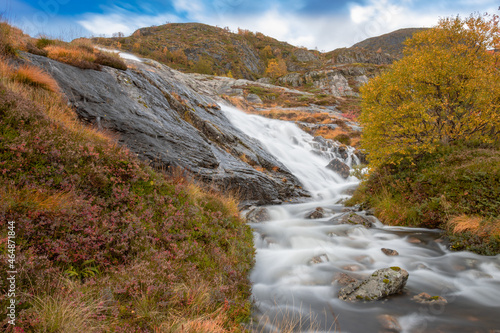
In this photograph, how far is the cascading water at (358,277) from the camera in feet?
14.6

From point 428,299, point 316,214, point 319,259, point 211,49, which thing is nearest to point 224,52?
point 211,49

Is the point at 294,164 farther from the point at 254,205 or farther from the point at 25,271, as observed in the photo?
the point at 25,271

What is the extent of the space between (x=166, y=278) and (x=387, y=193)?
10020mm

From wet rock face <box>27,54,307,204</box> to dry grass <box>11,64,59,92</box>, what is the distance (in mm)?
789

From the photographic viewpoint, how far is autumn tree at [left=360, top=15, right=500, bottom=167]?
33.2 feet

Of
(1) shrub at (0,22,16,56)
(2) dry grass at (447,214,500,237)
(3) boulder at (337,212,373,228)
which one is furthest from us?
(3) boulder at (337,212,373,228)

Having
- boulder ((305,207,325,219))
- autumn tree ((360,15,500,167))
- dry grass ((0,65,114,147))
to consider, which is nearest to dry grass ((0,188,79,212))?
dry grass ((0,65,114,147))

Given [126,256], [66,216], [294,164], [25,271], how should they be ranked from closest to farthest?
[25,271], [66,216], [126,256], [294,164]

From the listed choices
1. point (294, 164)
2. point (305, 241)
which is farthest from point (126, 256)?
point (294, 164)

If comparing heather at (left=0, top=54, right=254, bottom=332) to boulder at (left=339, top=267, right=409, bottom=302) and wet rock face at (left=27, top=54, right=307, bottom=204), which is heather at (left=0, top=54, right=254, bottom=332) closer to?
boulder at (left=339, top=267, right=409, bottom=302)

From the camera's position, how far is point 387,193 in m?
11.0

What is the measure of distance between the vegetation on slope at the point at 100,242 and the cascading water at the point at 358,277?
92cm

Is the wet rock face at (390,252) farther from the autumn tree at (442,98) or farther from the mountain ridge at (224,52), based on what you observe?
the mountain ridge at (224,52)

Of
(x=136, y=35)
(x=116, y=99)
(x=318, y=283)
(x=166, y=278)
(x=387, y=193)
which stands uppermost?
(x=136, y=35)
